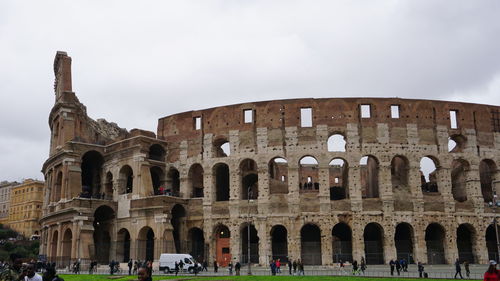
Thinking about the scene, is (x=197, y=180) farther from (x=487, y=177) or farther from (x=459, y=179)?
A: (x=487, y=177)

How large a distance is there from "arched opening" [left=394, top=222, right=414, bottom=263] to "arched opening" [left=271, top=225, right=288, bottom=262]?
27.2 feet

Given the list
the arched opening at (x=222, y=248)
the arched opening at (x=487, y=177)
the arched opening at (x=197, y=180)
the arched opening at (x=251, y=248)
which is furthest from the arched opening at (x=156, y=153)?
the arched opening at (x=487, y=177)

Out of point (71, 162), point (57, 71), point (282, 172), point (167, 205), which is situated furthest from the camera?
point (282, 172)

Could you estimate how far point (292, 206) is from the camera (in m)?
37.1

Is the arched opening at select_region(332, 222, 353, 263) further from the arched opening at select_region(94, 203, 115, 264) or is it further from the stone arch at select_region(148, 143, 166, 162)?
the arched opening at select_region(94, 203, 115, 264)

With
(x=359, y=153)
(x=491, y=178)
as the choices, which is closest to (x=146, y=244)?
(x=359, y=153)

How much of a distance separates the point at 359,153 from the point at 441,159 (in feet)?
21.0

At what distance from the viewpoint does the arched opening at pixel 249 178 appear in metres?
41.6

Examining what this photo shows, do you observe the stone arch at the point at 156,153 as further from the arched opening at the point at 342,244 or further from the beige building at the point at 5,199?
the beige building at the point at 5,199

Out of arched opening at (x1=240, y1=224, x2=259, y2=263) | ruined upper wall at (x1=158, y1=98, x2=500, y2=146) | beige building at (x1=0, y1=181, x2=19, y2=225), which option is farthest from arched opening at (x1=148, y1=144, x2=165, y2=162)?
beige building at (x1=0, y1=181, x2=19, y2=225)

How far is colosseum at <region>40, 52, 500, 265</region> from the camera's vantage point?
121 ft

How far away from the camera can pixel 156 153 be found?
43.6 metres

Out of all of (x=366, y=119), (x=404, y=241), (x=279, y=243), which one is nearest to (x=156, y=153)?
(x=279, y=243)

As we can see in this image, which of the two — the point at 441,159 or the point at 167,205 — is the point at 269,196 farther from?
the point at 441,159
